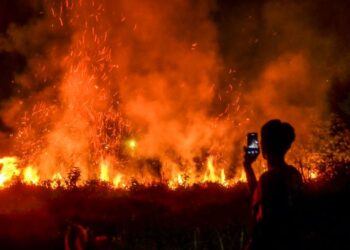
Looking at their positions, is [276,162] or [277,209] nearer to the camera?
[277,209]

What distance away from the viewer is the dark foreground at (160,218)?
6562 mm

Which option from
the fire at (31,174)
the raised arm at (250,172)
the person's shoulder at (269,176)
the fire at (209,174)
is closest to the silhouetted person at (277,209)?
the person's shoulder at (269,176)

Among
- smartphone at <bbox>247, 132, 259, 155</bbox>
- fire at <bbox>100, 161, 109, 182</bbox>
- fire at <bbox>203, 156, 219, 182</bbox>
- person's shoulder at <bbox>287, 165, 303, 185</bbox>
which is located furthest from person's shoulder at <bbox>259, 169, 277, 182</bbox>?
fire at <bbox>100, 161, 109, 182</bbox>

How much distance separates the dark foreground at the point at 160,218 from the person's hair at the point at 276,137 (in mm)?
1900

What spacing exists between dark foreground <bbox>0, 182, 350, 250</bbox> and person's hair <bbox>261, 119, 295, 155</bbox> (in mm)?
1900

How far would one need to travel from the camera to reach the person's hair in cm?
375

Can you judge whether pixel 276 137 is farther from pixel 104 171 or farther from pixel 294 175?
pixel 104 171

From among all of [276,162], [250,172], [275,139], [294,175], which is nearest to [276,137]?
[275,139]

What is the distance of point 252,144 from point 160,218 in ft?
11.3

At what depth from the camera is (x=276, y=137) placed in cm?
375

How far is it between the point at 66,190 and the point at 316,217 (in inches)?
210

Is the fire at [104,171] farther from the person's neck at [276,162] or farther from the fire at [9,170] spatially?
the person's neck at [276,162]

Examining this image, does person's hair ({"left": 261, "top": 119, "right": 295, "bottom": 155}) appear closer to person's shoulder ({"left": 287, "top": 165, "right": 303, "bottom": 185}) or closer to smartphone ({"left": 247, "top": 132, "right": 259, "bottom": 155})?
person's shoulder ({"left": 287, "top": 165, "right": 303, "bottom": 185})

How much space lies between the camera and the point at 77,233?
14.6 feet
